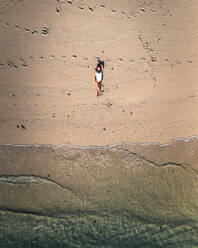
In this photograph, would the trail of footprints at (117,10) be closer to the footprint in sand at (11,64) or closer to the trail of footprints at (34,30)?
the trail of footprints at (34,30)

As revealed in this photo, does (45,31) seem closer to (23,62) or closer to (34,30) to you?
(34,30)

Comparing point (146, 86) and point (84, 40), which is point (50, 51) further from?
point (146, 86)

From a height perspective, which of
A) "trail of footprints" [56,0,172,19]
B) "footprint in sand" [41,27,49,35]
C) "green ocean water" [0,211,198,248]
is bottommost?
"green ocean water" [0,211,198,248]

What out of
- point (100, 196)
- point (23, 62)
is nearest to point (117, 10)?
point (23, 62)

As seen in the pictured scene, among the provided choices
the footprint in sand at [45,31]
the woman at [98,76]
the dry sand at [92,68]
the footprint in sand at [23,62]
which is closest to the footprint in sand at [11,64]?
the dry sand at [92,68]

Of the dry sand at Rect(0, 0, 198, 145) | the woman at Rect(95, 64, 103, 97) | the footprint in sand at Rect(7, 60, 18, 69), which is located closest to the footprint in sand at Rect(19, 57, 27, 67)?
the dry sand at Rect(0, 0, 198, 145)

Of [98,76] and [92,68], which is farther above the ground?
[92,68]

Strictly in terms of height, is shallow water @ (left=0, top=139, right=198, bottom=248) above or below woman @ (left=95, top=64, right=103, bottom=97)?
below

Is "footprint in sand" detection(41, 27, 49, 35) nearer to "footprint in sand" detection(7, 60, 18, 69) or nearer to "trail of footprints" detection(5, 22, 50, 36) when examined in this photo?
"trail of footprints" detection(5, 22, 50, 36)

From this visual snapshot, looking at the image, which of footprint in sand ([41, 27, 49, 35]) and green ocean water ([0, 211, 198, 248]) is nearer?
green ocean water ([0, 211, 198, 248])
